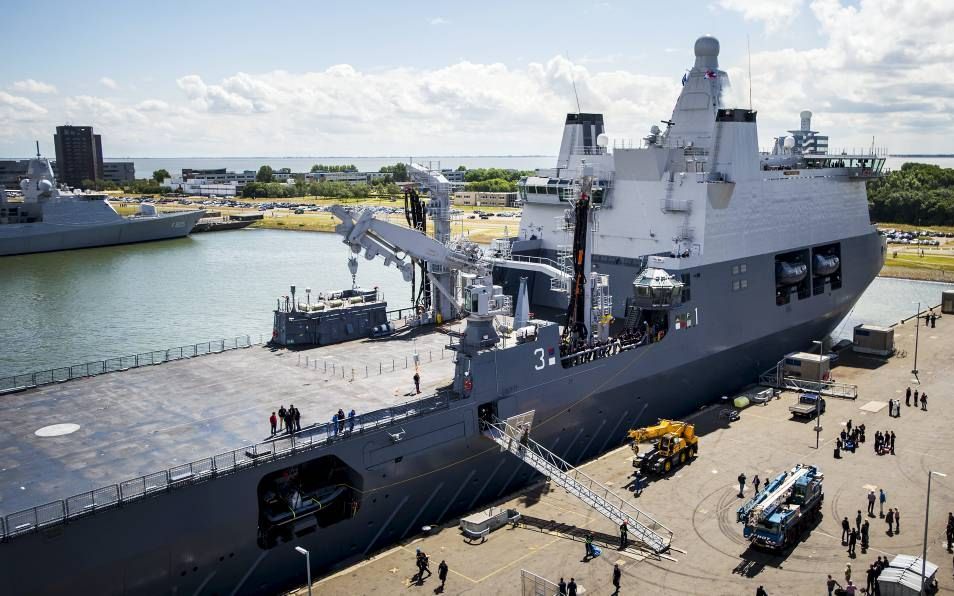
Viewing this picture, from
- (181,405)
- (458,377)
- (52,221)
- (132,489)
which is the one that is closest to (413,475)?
(458,377)

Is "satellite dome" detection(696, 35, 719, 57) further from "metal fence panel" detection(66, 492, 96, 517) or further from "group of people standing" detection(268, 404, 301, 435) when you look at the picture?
"metal fence panel" detection(66, 492, 96, 517)

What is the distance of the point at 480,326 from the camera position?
78.6 feet

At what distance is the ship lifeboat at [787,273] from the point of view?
117 feet

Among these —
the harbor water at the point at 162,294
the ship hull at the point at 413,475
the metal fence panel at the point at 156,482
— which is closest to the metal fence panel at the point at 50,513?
the ship hull at the point at 413,475

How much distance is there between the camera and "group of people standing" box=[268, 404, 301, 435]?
2030 centimetres

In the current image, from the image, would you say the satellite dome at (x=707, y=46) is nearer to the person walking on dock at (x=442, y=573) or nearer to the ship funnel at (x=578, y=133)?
the ship funnel at (x=578, y=133)

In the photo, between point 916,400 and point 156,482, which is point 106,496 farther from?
point 916,400

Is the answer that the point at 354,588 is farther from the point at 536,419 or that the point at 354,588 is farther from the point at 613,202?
the point at 613,202

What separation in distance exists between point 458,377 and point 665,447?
8055 millimetres

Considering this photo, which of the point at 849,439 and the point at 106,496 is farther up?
the point at 106,496

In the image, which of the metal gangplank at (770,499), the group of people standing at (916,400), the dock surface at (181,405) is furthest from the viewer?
the group of people standing at (916,400)

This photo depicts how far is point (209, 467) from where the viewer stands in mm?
18188

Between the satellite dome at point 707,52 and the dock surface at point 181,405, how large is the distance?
17.5m

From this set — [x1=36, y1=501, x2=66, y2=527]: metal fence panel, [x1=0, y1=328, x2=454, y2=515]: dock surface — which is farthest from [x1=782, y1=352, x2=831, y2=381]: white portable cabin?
[x1=36, y1=501, x2=66, y2=527]: metal fence panel
